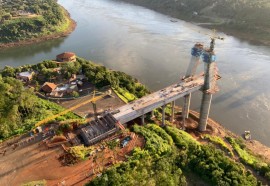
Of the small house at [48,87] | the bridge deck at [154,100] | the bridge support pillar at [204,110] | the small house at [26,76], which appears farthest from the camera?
the small house at [26,76]

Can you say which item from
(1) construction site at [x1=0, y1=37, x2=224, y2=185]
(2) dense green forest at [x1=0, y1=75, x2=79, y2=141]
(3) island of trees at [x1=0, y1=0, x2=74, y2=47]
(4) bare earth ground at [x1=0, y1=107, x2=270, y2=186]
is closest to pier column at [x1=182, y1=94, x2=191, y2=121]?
(1) construction site at [x1=0, y1=37, x2=224, y2=185]

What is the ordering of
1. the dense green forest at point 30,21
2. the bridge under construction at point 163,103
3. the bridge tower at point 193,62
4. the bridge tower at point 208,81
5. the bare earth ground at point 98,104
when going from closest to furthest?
the bridge under construction at point 163,103 → the bridge tower at point 208,81 → the bare earth ground at point 98,104 → the bridge tower at point 193,62 → the dense green forest at point 30,21

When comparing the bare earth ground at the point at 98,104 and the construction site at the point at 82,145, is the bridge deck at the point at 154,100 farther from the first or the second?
the bare earth ground at the point at 98,104

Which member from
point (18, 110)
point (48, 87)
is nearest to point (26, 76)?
point (48, 87)

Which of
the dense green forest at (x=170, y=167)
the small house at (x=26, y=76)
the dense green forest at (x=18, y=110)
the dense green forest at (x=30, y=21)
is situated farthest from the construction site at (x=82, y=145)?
the dense green forest at (x=30, y=21)

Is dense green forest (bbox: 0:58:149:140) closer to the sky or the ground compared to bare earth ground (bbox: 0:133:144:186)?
closer to the sky

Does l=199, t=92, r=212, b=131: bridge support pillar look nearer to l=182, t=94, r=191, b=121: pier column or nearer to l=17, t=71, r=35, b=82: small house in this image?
l=182, t=94, r=191, b=121: pier column

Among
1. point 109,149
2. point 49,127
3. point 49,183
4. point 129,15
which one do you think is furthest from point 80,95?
point 129,15
